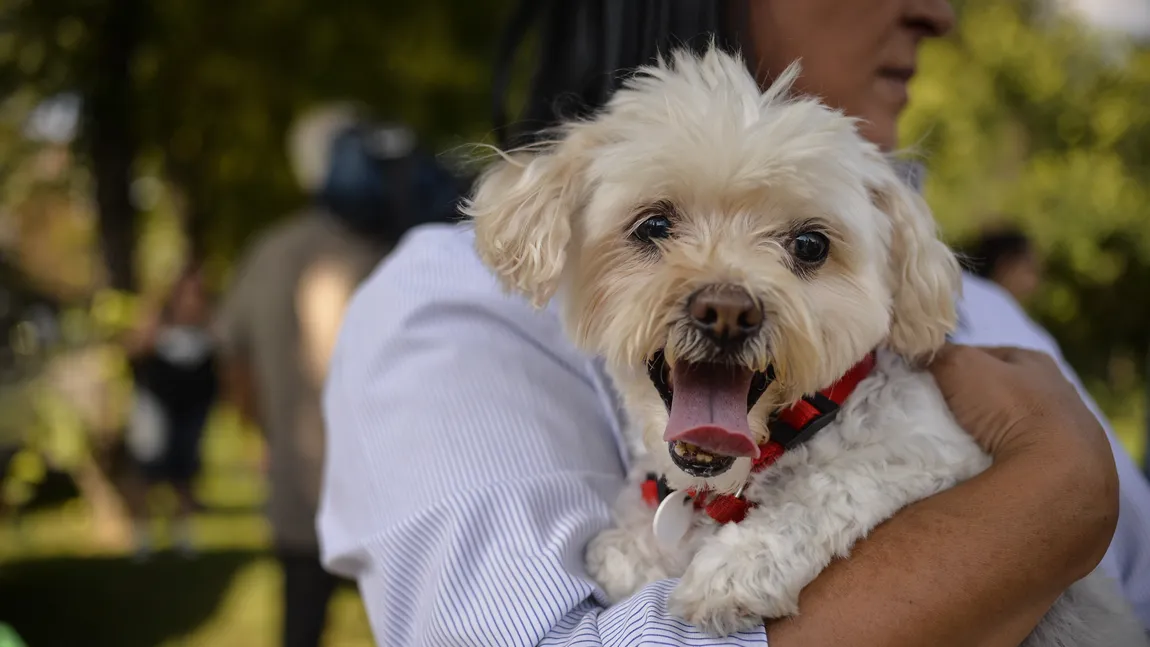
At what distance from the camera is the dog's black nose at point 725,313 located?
4.91 feet

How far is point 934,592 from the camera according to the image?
135 cm

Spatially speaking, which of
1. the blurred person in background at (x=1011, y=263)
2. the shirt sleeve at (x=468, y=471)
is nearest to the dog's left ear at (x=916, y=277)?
the shirt sleeve at (x=468, y=471)

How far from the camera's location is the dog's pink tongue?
1.46 metres

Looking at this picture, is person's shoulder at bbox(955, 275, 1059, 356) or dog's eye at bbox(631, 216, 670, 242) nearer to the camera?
dog's eye at bbox(631, 216, 670, 242)

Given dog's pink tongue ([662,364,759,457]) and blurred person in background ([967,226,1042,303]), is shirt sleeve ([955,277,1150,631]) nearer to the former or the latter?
dog's pink tongue ([662,364,759,457])

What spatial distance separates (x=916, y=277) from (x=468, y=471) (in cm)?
88

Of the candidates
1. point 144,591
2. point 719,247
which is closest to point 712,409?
point 719,247

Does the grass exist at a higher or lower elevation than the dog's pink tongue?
lower

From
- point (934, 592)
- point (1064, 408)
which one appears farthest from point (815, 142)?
point (934, 592)

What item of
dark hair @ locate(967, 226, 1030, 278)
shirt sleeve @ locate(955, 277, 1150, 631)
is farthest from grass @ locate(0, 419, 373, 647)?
dark hair @ locate(967, 226, 1030, 278)

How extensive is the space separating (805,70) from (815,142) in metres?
0.33

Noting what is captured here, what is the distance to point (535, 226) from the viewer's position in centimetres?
172

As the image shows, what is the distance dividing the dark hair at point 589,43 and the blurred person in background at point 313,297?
231 centimetres

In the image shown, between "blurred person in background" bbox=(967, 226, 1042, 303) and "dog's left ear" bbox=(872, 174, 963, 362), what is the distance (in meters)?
5.48
